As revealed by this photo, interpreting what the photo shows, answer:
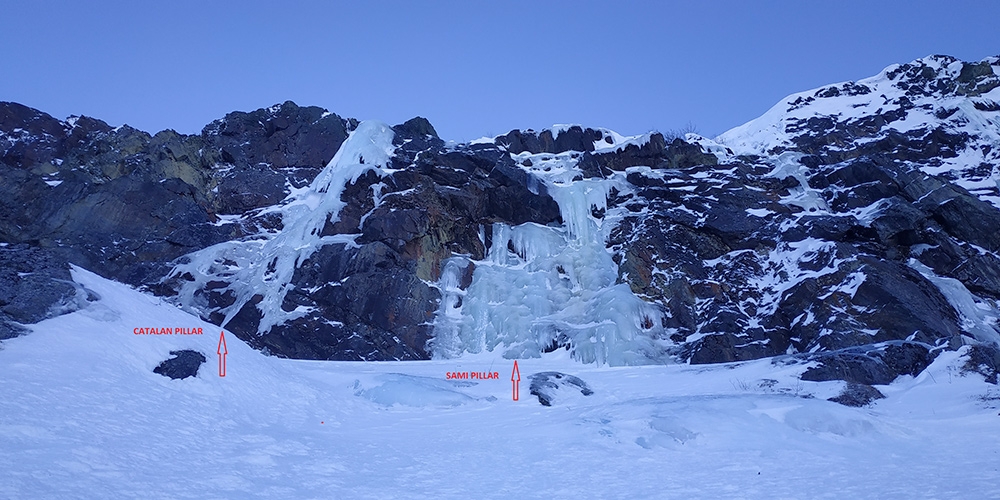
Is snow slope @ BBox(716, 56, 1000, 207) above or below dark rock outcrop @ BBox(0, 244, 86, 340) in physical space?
above

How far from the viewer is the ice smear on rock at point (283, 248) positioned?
2717cm

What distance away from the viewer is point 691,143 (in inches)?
1411

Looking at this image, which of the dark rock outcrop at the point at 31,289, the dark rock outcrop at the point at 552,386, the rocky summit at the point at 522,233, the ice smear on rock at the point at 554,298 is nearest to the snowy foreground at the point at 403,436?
the dark rock outcrop at the point at 31,289

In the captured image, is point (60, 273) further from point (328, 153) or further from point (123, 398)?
point (328, 153)

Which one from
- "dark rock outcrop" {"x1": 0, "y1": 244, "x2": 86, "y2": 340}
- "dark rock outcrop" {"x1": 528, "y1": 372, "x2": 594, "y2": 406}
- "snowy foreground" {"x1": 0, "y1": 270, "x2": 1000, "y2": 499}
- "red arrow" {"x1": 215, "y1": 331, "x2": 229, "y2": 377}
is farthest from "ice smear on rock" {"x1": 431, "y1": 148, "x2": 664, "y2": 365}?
"dark rock outcrop" {"x1": 0, "y1": 244, "x2": 86, "y2": 340}

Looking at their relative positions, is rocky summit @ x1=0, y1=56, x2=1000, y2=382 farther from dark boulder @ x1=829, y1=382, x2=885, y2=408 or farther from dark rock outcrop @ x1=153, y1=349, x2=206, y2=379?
dark rock outcrop @ x1=153, y1=349, x2=206, y2=379

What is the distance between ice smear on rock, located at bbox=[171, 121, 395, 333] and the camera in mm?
27172

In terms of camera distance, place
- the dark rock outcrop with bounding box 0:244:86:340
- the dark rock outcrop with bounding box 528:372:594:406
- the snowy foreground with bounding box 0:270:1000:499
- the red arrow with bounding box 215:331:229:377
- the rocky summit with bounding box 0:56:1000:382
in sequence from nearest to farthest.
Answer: the snowy foreground with bounding box 0:270:1000:499 → the dark rock outcrop with bounding box 0:244:86:340 → the red arrow with bounding box 215:331:229:377 → the dark rock outcrop with bounding box 528:372:594:406 → the rocky summit with bounding box 0:56:1000:382

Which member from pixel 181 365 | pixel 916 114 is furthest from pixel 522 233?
pixel 916 114

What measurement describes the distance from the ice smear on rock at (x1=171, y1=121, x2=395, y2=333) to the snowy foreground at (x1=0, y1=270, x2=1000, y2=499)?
603 inches

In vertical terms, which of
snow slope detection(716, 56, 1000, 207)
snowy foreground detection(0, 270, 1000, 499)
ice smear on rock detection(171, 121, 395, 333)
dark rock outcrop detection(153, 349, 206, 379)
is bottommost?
snowy foreground detection(0, 270, 1000, 499)

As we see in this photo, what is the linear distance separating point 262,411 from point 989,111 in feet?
148

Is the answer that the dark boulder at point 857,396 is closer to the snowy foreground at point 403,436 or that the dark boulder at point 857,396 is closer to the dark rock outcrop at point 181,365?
the snowy foreground at point 403,436

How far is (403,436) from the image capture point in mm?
9266
